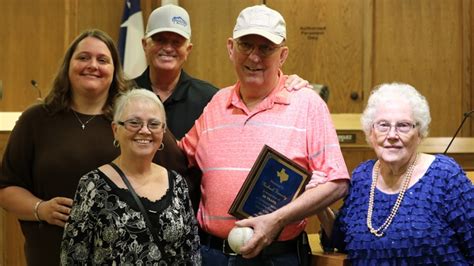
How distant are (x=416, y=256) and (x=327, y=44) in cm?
391

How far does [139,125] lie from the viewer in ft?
8.71

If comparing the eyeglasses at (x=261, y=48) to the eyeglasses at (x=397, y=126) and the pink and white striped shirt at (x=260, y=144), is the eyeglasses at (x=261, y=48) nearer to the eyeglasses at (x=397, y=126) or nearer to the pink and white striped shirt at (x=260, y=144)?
the pink and white striped shirt at (x=260, y=144)

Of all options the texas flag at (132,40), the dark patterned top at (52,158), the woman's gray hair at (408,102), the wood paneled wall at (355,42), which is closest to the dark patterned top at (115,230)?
the dark patterned top at (52,158)

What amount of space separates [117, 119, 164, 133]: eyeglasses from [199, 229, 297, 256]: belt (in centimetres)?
48

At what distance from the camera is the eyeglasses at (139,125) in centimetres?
264

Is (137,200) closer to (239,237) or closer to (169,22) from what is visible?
(239,237)

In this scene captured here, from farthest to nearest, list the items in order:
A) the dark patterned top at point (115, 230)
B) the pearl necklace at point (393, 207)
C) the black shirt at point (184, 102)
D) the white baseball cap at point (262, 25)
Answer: the black shirt at point (184, 102), the white baseball cap at point (262, 25), the pearl necklace at point (393, 207), the dark patterned top at point (115, 230)

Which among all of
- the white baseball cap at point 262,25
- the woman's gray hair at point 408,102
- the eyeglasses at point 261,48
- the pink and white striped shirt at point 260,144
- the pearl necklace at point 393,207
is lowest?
the pearl necklace at point 393,207

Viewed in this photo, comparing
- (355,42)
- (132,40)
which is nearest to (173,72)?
(132,40)

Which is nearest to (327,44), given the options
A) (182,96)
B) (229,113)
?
(182,96)

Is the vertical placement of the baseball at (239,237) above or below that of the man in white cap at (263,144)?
below

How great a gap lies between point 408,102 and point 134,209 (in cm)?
102

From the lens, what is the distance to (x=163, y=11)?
3590 millimetres

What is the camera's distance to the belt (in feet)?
9.07
